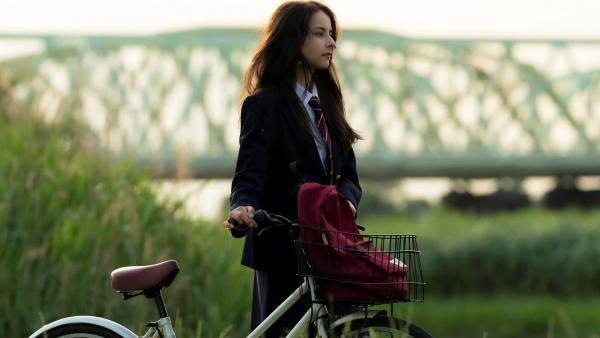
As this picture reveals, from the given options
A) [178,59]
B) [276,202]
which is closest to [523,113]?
[178,59]

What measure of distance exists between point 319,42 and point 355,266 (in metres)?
0.89

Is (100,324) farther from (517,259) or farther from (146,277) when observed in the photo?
(517,259)

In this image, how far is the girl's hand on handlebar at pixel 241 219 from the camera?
14.1ft

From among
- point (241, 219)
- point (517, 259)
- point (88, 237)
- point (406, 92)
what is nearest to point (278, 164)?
point (241, 219)

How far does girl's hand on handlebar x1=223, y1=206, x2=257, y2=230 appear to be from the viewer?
4.29 meters

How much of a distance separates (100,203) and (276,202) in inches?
173

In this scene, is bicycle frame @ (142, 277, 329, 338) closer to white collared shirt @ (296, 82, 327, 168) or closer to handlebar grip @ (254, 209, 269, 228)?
handlebar grip @ (254, 209, 269, 228)

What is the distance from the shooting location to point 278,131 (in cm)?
470

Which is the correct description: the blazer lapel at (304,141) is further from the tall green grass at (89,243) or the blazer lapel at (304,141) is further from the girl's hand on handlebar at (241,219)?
the tall green grass at (89,243)

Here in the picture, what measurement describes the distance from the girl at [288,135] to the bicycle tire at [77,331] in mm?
538

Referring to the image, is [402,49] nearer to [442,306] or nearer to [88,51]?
[88,51]

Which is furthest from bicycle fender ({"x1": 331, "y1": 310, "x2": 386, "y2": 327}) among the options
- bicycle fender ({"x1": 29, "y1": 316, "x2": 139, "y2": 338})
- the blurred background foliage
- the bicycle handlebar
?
the blurred background foliage

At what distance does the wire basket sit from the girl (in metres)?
0.45

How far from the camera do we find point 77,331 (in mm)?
4590
